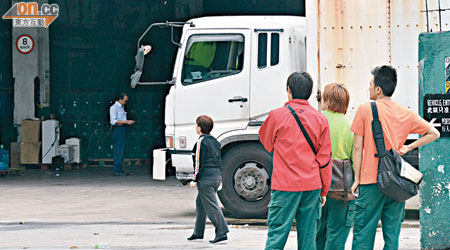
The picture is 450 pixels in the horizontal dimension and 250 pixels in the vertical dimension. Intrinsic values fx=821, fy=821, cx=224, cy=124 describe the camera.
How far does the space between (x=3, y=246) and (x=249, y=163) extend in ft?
12.1

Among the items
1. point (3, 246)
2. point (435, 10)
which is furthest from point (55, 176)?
point (435, 10)

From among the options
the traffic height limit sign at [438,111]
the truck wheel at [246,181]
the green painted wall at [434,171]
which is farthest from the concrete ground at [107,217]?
the traffic height limit sign at [438,111]

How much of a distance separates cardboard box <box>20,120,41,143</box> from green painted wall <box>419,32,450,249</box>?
13491 mm

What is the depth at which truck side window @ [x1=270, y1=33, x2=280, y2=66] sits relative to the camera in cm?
1145

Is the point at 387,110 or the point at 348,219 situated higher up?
the point at 387,110

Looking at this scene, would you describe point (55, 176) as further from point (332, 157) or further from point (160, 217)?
point (332, 157)

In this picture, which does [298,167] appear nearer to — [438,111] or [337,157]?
[337,157]

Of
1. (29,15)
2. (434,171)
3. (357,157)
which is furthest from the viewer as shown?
(29,15)

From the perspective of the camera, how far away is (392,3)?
33.9 ft

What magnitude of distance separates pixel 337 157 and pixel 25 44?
15.3 metres

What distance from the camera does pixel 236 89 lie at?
11.5m

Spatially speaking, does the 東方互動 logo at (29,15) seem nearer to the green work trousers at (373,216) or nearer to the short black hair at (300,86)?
the short black hair at (300,86)

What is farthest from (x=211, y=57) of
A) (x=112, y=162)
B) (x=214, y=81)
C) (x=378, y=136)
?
(x=112, y=162)

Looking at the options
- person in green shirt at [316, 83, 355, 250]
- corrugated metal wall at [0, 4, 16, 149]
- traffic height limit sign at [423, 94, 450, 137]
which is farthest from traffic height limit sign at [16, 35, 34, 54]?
person in green shirt at [316, 83, 355, 250]
